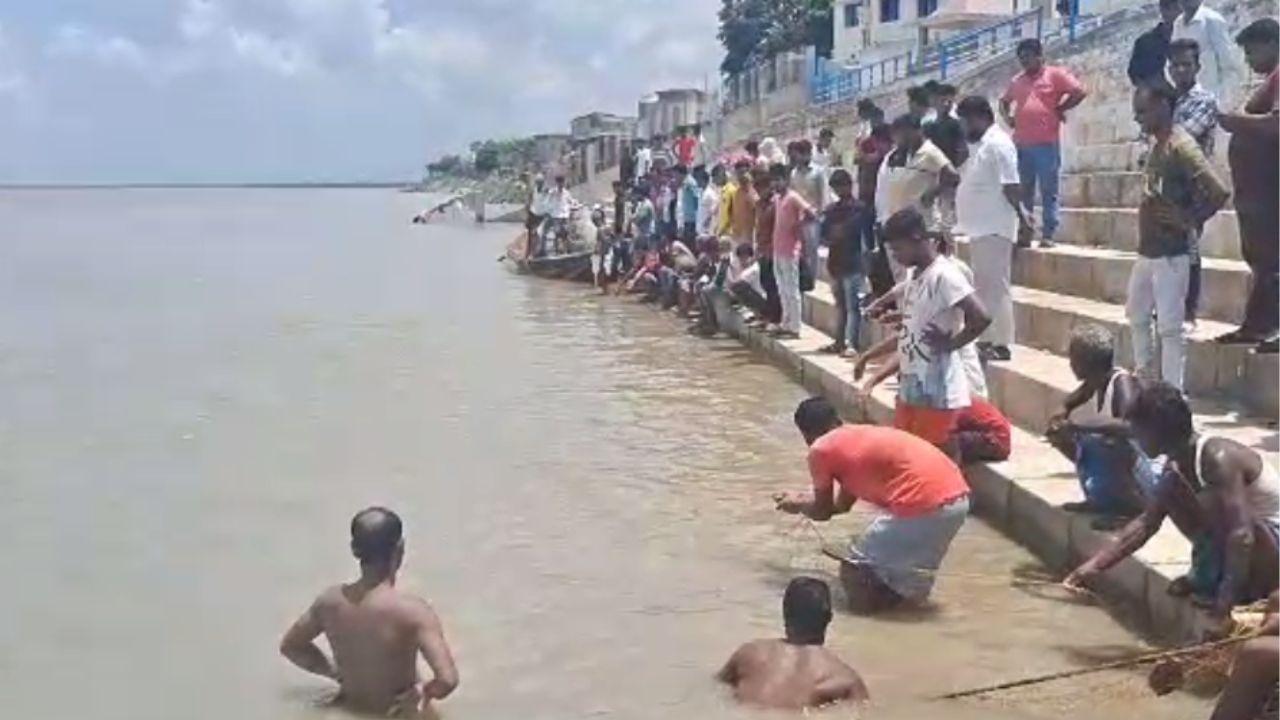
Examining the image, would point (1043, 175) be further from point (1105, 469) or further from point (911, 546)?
point (911, 546)

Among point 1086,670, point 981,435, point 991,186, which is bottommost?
point 1086,670

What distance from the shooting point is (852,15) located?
61.8 metres

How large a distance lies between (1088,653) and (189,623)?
358 centimetres

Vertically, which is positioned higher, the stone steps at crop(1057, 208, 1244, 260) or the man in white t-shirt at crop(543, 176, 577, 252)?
the stone steps at crop(1057, 208, 1244, 260)

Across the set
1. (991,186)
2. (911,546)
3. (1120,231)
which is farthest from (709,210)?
(911,546)

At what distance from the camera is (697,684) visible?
20.3 ft

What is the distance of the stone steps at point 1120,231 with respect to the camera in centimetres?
1128

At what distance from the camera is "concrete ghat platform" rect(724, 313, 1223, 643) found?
249 inches

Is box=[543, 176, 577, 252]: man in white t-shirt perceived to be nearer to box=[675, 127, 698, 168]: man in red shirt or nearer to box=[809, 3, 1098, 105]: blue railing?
box=[675, 127, 698, 168]: man in red shirt

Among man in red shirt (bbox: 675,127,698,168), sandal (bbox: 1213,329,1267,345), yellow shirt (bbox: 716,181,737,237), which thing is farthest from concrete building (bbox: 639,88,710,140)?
sandal (bbox: 1213,329,1267,345)

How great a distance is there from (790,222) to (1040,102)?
2522 millimetres

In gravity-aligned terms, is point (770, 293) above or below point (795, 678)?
above

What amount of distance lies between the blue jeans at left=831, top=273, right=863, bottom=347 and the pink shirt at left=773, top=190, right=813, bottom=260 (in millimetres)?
972

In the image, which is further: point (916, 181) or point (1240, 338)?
point (916, 181)
